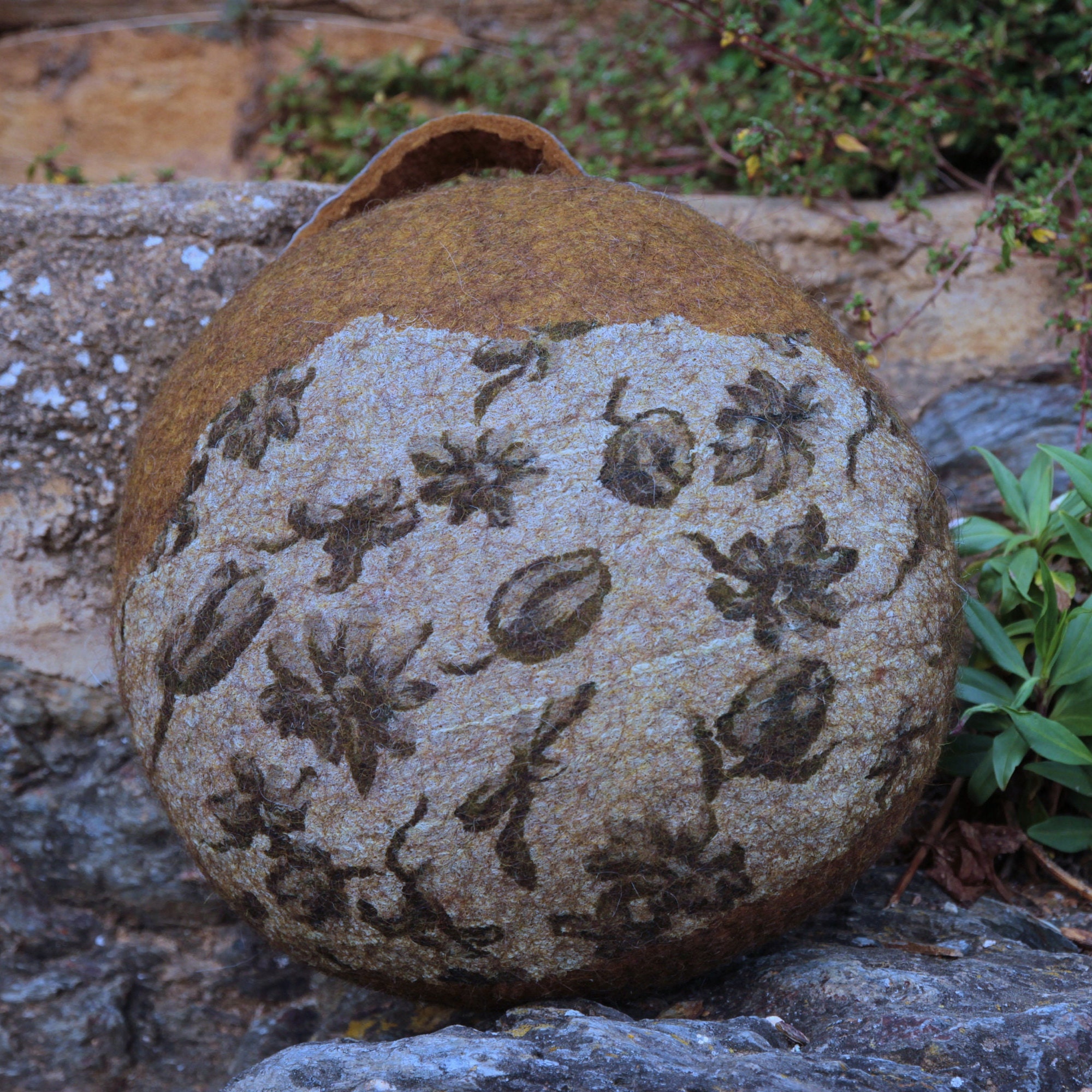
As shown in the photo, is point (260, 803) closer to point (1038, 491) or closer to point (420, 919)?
point (420, 919)

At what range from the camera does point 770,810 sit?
1122mm

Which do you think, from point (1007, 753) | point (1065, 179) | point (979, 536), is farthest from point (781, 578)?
point (1065, 179)

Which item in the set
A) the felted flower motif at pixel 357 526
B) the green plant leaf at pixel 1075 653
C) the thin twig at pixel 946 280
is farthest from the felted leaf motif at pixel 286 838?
the thin twig at pixel 946 280

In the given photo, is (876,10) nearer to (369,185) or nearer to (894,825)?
(369,185)

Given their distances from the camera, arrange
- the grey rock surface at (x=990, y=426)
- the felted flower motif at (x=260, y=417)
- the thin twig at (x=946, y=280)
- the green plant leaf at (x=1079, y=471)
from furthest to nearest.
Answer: the grey rock surface at (x=990, y=426) < the thin twig at (x=946, y=280) < the green plant leaf at (x=1079, y=471) < the felted flower motif at (x=260, y=417)

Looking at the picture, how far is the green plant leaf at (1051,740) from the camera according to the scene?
54.6 inches

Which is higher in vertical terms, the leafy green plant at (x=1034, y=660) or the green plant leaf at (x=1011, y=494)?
the green plant leaf at (x=1011, y=494)

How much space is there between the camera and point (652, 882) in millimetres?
1123

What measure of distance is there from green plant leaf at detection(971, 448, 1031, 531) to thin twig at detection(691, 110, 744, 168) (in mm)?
1021

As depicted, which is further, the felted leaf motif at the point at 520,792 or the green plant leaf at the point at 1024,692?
the green plant leaf at the point at 1024,692

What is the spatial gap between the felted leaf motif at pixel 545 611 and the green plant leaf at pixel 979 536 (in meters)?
0.84

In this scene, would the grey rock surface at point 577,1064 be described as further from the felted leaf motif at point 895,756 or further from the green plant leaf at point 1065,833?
the green plant leaf at point 1065,833

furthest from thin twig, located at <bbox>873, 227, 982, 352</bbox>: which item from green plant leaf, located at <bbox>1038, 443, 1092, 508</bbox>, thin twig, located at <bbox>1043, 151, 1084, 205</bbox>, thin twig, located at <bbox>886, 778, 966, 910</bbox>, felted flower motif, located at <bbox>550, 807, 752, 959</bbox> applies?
felted flower motif, located at <bbox>550, 807, 752, 959</bbox>

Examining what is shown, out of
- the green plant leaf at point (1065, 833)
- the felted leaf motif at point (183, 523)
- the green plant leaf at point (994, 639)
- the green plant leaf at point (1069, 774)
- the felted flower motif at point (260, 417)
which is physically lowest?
the green plant leaf at point (1065, 833)
